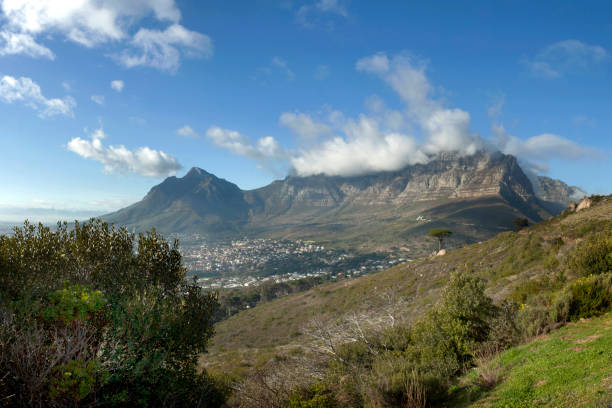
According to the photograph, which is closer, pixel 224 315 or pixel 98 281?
pixel 98 281

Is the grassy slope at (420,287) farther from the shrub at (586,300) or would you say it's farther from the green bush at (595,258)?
the shrub at (586,300)

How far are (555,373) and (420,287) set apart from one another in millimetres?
32076

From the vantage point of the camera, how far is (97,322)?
9.55 meters

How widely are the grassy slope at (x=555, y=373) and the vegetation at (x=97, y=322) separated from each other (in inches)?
309

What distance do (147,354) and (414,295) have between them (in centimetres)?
3230

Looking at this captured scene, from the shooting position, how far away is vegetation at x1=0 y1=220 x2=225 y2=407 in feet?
20.0

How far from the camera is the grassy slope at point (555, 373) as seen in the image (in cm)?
552

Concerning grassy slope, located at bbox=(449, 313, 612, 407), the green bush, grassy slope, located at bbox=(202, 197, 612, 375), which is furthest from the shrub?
grassy slope, located at bbox=(202, 197, 612, 375)

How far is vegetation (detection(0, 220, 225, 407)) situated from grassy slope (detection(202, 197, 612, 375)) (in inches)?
312

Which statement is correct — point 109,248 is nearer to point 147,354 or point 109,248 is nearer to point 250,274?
point 147,354

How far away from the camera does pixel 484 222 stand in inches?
5517

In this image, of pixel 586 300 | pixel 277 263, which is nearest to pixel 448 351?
pixel 586 300

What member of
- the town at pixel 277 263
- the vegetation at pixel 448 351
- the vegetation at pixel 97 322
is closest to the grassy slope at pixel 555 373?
the vegetation at pixel 448 351

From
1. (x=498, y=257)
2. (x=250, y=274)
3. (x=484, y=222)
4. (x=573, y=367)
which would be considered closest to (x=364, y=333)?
(x=573, y=367)
